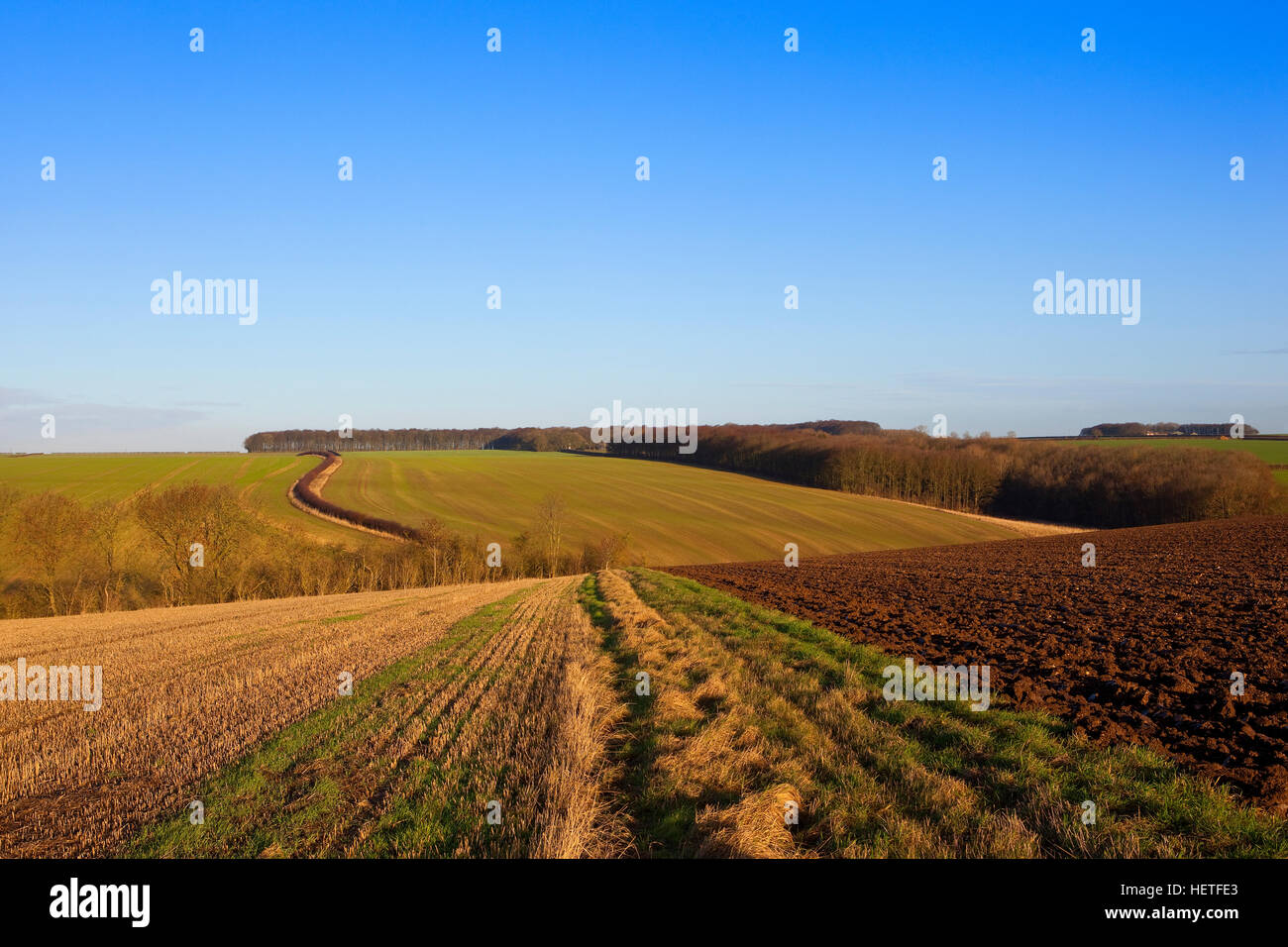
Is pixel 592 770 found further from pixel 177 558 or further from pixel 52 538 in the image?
pixel 52 538

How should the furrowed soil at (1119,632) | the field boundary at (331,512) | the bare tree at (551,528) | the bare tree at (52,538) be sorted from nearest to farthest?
the furrowed soil at (1119,632) < the bare tree at (52,538) < the bare tree at (551,528) < the field boundary at (331,512)

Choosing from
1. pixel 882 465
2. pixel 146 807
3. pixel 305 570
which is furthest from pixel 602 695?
pixel 882 465

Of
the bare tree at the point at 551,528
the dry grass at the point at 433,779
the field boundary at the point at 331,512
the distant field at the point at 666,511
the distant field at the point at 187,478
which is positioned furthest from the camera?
the distant field at the point at 666,511

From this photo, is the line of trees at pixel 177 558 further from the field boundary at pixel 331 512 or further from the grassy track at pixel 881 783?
the grassy track at pixel 881 783

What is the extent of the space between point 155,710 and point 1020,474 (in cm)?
10543

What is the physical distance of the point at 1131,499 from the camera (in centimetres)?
7819

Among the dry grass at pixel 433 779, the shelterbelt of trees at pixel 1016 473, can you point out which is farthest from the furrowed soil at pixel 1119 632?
the shelterbelt of trees at pixel 1016 473

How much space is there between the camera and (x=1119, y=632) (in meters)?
12.2

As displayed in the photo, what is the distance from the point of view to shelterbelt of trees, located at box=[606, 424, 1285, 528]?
236 feet

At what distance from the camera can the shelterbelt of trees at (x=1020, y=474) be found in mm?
71875

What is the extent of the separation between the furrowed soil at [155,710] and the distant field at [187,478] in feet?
123

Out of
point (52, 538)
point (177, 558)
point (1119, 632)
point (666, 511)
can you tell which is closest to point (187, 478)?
point (52, 538)

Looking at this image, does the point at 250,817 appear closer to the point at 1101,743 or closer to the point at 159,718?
the point at 159,718
